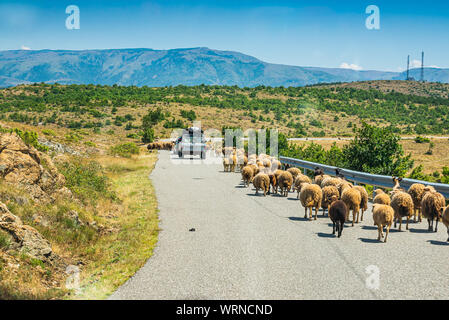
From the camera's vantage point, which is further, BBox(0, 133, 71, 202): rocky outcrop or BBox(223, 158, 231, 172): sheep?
BBox(223, 158, 231, 172): sheep

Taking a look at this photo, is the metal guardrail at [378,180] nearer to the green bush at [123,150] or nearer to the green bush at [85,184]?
the green bush at [85,184]

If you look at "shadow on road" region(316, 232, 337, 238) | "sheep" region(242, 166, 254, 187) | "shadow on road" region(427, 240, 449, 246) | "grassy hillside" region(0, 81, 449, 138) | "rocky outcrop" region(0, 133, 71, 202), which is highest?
"grassy hillside" region(0, 81, 449, 138)

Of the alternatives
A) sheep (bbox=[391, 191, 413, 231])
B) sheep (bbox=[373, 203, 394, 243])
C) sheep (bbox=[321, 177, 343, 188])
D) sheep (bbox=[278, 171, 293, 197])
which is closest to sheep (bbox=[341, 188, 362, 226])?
sheep (bbox=[391, 191, 413, 231])

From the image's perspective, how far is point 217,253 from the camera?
304 inches

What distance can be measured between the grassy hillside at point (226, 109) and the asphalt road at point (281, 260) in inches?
2301

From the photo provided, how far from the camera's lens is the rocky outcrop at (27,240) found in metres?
6.94

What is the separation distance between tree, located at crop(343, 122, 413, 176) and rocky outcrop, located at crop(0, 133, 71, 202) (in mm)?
12964

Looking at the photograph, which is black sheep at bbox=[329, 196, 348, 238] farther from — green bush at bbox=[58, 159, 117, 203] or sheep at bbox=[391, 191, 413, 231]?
green bush at bbox=[58, 159, 117, 203]

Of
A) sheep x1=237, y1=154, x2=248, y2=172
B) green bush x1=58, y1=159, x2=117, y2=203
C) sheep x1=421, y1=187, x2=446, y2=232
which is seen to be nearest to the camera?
sheep x1=421, y1=187, x2=446, y2=232

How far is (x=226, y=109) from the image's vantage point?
329 feet

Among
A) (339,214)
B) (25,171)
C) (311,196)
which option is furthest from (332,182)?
(25,171)

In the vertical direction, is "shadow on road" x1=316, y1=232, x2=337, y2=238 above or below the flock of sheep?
below

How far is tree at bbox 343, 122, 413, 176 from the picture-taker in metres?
17.8

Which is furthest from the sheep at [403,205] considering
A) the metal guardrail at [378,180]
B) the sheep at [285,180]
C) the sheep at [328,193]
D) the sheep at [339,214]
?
the sheep at [285,180]
